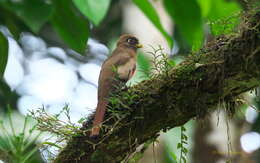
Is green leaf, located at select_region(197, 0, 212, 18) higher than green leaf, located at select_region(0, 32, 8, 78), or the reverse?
green leaf, located at select_region(197, 0, 212, 18)

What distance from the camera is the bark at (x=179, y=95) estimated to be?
2.43 m

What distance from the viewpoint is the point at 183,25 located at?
1.80m

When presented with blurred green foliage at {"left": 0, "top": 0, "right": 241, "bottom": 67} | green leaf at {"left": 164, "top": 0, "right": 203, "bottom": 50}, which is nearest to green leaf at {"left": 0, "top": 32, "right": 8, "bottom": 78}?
blurred green foliage at {"left": 0, "top": 0, "right": 241, "bottom": 67}

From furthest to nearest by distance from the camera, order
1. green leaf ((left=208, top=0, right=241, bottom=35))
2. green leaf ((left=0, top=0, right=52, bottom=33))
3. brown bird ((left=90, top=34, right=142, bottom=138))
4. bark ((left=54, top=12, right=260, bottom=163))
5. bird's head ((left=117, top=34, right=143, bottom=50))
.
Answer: bird's head ((left=117, top=34, right=143, bottom=50)) → brown bird ((left=90, top=34, right=142, bottom=138)) → green leaf ((left=208, top=0, right=241, bottom=35)) → bark ((left=54, top=12, right=260, bottom=163)) → green leaf ((left=0, top=0, right=52, bottom=33))

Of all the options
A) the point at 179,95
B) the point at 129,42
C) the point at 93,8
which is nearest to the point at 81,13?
the point at 93,8

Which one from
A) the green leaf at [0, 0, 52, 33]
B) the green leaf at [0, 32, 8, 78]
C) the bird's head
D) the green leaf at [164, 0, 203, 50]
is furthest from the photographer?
the bird's head

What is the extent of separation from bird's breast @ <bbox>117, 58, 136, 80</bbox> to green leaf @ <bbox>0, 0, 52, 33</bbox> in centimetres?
193

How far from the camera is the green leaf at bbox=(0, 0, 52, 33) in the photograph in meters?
1.65

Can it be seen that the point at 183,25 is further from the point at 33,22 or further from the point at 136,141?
the point at 136,141

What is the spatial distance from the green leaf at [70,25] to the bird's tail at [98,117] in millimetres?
904

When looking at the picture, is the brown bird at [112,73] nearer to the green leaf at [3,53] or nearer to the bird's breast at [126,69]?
the bird's breast at [126,69]

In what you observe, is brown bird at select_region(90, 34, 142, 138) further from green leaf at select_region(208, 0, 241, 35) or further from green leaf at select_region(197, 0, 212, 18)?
green leaf at select_region(197, 0, 212, 18)

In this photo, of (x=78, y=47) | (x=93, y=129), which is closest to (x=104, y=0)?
(x=78, y=47)

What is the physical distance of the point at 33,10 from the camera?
5.53 ft
